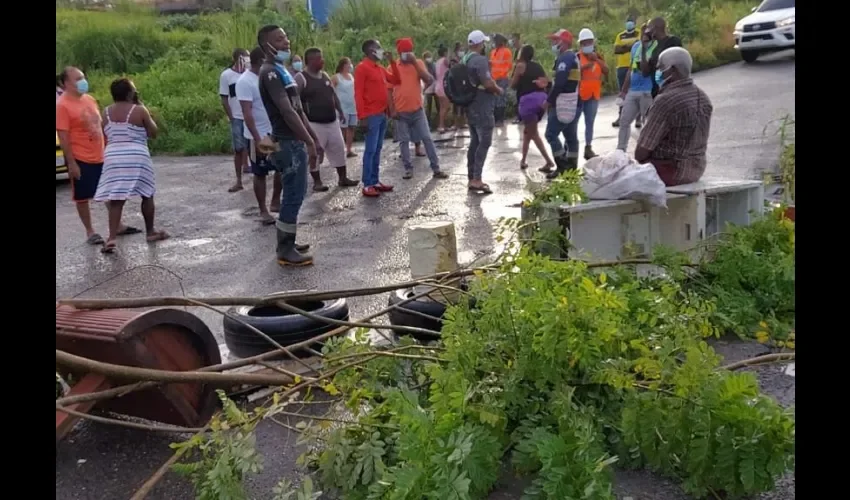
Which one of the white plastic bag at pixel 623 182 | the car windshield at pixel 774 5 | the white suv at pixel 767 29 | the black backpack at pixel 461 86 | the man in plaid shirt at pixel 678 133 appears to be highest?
the car windshield at pixel 774 5

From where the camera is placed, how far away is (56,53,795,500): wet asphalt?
3.95 m

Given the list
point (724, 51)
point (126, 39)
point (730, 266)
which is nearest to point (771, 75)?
A: point (724, 51)

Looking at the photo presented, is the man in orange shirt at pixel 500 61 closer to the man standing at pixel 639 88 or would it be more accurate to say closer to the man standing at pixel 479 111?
the man standing at pixel 639 88

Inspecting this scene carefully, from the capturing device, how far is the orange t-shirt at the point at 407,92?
1108 centimetres

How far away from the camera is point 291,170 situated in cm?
727

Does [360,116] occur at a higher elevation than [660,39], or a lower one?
lower

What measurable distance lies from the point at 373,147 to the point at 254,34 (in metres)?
15.4

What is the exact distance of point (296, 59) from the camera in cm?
1455

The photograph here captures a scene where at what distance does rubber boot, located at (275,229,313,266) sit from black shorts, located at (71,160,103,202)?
7.91 ft

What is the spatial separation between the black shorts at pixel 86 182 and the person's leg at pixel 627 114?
21.5 ft

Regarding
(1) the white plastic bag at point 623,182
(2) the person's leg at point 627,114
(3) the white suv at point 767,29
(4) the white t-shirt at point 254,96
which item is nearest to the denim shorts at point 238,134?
(4) the white t-shirt at point 254,96

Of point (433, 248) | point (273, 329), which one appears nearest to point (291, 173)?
point (433, 248)

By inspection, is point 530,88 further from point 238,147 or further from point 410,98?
point 238,147
